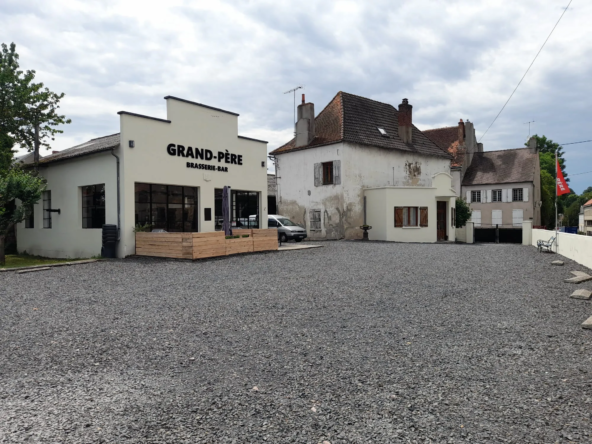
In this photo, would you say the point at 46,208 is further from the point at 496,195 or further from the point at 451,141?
the point at 496,195

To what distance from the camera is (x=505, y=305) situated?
747cm

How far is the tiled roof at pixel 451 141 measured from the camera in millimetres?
39938

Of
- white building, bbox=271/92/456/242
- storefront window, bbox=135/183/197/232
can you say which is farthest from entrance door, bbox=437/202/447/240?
storefront window, bbox=135/183/197/232

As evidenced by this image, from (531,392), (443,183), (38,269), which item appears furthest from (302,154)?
(531,392)

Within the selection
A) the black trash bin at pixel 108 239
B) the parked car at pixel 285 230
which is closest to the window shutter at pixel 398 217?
the parked car at pixel 285 230

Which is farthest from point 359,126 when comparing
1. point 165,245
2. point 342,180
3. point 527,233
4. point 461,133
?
point 165,245

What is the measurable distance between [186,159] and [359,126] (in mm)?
14577

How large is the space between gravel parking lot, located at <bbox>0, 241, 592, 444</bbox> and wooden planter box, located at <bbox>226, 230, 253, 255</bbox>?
6.29 m

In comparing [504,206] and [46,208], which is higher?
[504,206]

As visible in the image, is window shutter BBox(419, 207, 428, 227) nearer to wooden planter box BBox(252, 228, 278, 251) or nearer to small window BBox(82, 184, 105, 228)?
wooden planter box BBox(252, 228, 278, 251)

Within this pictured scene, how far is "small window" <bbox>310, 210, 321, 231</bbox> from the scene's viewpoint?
27.8 meters

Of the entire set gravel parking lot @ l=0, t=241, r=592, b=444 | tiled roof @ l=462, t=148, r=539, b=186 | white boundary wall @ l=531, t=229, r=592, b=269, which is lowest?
gravel parking lot @ l=0, t=241, r=592, b=444

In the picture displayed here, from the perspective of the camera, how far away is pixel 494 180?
4069 centimetres

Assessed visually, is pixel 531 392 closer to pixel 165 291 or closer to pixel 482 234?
pixel 165 291
